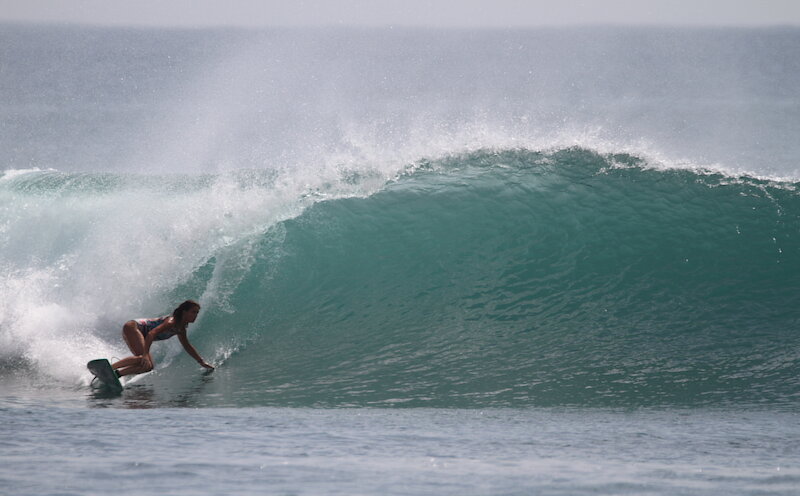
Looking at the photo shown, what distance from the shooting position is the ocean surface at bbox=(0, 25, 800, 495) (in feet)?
14.0

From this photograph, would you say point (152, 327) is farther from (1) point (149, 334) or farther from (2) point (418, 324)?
(2) point (418, 324)

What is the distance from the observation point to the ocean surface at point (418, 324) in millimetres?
4277

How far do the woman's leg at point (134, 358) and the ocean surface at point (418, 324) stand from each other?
0.65 ft

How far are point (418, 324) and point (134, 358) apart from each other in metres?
2.63

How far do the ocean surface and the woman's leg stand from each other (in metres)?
0.20

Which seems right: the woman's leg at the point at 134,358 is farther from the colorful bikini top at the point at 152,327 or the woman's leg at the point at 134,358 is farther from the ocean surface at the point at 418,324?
the ocean surface at the point at 418,324

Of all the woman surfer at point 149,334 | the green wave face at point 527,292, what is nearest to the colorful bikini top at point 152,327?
the woman surfer at point 149,334

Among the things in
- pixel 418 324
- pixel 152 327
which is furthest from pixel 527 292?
pixel 152 327

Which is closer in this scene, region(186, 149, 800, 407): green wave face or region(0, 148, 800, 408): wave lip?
region(186, 149, 800, 407): green wave face

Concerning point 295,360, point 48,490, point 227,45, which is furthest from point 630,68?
point 48,490

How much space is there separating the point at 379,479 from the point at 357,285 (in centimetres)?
520

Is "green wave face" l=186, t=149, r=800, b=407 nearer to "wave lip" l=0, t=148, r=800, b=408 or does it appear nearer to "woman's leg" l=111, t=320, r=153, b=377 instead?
"wave lip" l=0, t=148, r=800, b=408

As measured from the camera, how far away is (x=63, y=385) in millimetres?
6953

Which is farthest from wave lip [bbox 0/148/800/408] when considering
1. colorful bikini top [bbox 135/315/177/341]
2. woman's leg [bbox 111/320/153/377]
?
colorful bikini top [bbox 135/315/177/341]
